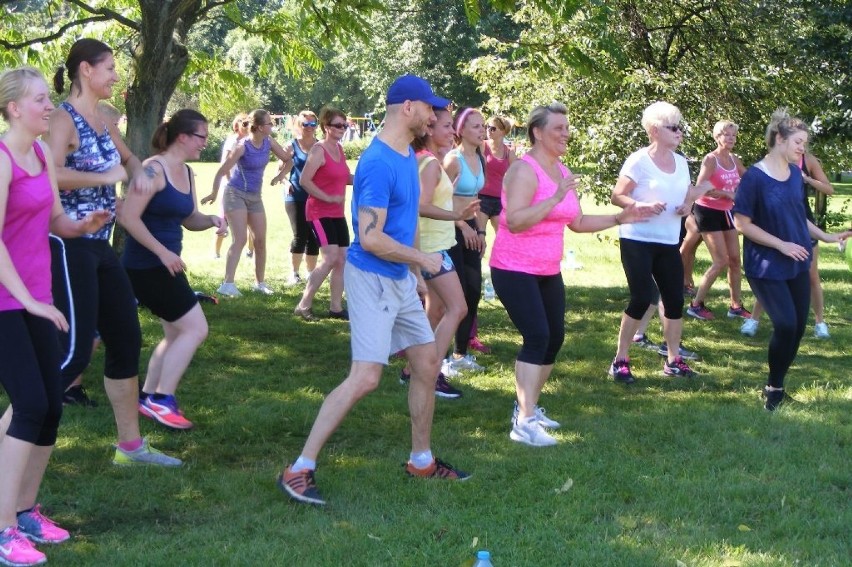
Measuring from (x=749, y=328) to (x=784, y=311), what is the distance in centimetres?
325

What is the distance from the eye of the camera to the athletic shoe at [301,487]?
5152 millimetres

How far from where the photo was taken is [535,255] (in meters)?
6.44

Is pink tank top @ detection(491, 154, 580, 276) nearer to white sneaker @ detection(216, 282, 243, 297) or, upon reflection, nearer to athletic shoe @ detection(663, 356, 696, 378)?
athletic shoe @ detection(663, 356, 696, 378)

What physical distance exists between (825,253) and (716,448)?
1179 centimetres

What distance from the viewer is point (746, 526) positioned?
4.92 metres

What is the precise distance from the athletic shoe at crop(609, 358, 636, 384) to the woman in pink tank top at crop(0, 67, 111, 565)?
189 inches

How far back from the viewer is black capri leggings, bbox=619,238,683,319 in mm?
7883

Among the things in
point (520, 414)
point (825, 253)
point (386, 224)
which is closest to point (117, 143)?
point (386, 224)

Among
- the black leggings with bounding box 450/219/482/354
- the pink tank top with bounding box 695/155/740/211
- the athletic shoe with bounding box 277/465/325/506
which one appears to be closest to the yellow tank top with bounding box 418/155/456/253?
the black leggings with bounding box 450/219/482/354

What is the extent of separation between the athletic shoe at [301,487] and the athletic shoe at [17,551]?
1206mm

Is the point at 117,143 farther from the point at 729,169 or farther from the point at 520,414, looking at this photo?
the point at 729,169

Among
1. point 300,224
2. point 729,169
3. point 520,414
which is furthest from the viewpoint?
point 300,224

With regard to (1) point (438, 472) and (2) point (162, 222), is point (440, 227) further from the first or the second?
(1) point (438, 472)

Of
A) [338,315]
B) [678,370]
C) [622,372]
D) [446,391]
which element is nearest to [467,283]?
[446,391]
